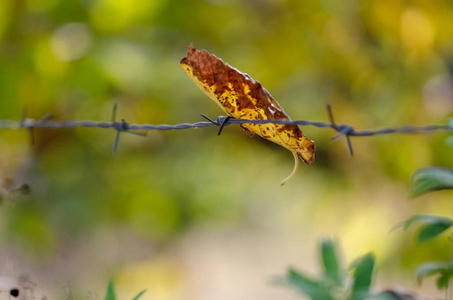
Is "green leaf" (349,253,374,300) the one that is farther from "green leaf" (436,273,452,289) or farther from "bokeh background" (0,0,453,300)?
"bokeh background" (0,0,453,300)

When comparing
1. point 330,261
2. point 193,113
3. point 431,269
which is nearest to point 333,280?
point 330,261

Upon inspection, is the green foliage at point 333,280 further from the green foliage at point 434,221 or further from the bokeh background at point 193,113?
the bokeh background at point 193,113

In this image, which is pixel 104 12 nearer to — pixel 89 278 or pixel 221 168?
pixel 221 168

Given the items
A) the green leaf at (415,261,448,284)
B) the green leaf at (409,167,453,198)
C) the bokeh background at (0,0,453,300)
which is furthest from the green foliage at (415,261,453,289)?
the bokeh background at (0,0,453,300)

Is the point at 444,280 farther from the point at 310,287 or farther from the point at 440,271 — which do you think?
the point at 310,287

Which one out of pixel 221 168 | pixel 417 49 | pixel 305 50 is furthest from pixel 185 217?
pixel 417 49

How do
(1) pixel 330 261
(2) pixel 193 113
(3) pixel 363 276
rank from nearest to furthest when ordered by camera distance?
(3) pixel 363 276, (1) pixel 330 261, (2) pixel 193 113
